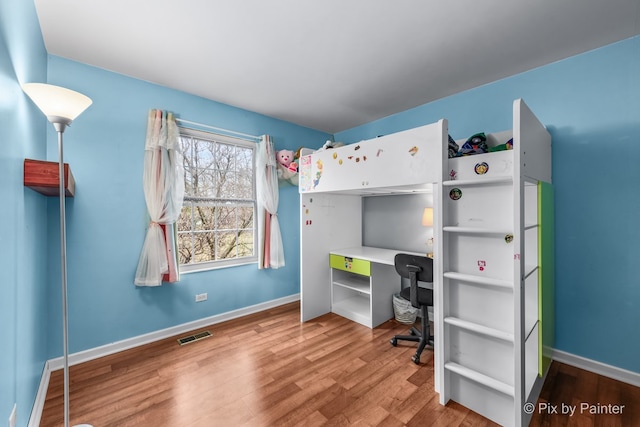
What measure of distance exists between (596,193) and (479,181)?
139cm

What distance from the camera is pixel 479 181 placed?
165 cm

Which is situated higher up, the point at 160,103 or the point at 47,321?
the point at 160,103

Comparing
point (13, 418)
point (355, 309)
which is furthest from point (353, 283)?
point (13, 418)

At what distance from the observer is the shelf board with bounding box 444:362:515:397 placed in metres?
1.56

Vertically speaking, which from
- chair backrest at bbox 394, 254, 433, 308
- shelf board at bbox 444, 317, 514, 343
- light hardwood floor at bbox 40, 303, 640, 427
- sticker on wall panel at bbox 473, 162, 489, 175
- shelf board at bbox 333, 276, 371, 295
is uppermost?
sticker on wall panel at bbox 473, 162, 489, 175

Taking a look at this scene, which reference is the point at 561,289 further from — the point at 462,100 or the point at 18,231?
the point at 18,231

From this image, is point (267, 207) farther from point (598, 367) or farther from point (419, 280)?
point (598, 367)

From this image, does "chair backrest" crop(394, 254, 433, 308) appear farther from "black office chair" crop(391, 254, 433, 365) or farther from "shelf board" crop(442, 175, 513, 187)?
"shelf board" crop(442, 175, 513, 187)

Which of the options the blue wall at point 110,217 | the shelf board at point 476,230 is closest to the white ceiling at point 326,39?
the blue wall at point 110,217

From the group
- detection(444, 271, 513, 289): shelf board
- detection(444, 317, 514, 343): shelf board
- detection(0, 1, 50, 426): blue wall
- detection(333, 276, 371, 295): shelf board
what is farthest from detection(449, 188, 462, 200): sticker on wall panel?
detection(0, 1, 50, 426): blue wall

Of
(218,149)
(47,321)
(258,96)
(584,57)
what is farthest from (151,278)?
(584,57)

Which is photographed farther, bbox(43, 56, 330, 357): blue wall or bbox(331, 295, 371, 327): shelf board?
bbox(331, 295, 371, 327): shelf board

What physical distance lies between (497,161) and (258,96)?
251 cm

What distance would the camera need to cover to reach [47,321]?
2.18 meters
